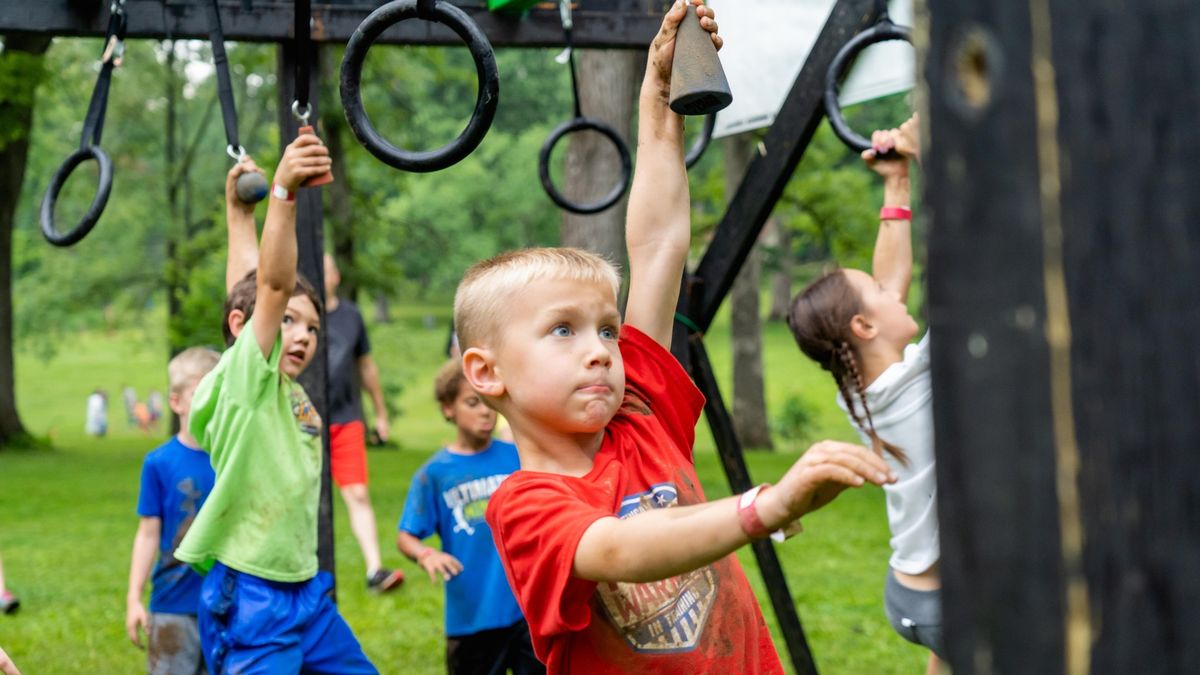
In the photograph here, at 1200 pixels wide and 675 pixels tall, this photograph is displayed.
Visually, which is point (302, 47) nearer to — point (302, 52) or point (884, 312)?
point (302, 52)

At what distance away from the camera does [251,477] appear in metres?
3.45

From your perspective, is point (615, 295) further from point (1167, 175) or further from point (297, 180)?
point (1167, 175)

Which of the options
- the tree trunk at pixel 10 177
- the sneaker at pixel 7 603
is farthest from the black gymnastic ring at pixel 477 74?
the tree trunk at pixel 10 177

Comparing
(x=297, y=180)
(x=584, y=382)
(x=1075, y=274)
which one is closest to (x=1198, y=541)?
(x=1075, y=274)

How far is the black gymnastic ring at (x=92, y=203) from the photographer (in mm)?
3004

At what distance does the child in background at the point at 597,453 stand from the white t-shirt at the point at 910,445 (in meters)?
1.18

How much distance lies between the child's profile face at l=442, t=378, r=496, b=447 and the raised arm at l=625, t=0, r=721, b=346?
2.03 m

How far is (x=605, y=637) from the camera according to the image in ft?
6.58

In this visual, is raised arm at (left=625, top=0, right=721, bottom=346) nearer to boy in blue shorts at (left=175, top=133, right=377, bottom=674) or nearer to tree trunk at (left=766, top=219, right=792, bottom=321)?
boy in blue shorts at (left=175, top=133, right=377, bottom=674)

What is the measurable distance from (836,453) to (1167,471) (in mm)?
456

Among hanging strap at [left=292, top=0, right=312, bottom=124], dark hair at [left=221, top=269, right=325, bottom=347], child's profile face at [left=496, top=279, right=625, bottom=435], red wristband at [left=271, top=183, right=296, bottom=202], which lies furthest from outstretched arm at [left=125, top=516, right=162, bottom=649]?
child's profile face at [left=496, top=279, right=625, bottom=435]

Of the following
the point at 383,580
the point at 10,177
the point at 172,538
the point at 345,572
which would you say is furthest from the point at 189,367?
the point at 10,177

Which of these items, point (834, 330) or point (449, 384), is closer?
point (834, 330)

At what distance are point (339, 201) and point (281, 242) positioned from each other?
15.5 metres
